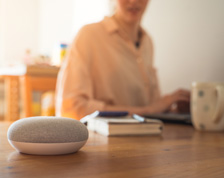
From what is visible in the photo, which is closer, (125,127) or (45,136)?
(45,136)

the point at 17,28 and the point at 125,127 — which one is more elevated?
the point at 17,28

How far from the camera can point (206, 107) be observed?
0.79 meters

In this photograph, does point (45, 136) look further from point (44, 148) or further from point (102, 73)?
point (102, 73)

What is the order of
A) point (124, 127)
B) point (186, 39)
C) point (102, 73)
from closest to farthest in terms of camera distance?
point (124, 127)
point (102, 73)
point (186, 39)

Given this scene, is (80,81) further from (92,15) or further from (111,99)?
(92,15)

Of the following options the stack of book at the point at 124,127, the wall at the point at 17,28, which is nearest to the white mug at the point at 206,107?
the stack of book at the point at 124,127

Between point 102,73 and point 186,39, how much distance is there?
460 mm

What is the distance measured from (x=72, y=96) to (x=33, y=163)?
74 cm

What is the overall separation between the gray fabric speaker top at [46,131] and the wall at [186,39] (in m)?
0.93

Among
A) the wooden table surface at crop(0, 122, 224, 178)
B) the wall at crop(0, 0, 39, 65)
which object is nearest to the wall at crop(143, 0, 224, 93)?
the wooden table surface at crop(0, 122, 224, 178)

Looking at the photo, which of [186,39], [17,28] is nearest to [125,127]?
[186,39]

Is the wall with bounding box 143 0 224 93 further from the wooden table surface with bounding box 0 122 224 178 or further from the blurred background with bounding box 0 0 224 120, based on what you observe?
the wooden table surface with bounding box 0 122 224 178

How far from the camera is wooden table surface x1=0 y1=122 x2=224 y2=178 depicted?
0.93 ft

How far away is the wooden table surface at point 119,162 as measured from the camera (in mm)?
283
